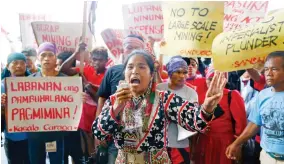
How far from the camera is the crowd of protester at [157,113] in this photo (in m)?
2.53

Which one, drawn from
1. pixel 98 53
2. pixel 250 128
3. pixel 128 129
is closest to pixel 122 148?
pixel 128 129

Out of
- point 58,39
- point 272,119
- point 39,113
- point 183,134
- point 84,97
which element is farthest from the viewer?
point 58,39

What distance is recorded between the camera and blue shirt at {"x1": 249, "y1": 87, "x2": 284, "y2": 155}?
118 inches

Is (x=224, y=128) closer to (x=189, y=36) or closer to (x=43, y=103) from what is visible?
(x=189, y=36)

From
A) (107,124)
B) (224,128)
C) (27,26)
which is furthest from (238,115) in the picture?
(27,26)

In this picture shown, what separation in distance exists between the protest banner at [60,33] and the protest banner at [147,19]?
0.71 m

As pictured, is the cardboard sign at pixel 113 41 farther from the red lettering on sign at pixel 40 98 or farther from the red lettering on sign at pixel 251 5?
the red lettering on sign at pixel 251 5

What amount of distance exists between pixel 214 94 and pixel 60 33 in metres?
3.34

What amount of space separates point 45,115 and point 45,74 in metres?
0.47

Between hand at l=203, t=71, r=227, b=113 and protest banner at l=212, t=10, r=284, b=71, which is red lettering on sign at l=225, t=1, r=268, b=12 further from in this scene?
hand at l=203, t=71, r=227, b=113

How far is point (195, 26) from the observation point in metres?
4.17

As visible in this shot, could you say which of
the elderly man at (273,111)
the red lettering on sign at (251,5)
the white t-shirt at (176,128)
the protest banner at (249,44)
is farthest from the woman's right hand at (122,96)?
the red lettering on sign at (251,5)

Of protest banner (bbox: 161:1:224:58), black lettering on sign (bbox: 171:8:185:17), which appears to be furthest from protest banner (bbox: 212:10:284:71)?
black lettering on sign (bbox: 171:8:185:17)

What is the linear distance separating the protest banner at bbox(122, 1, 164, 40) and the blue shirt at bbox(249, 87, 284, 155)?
234 cm
